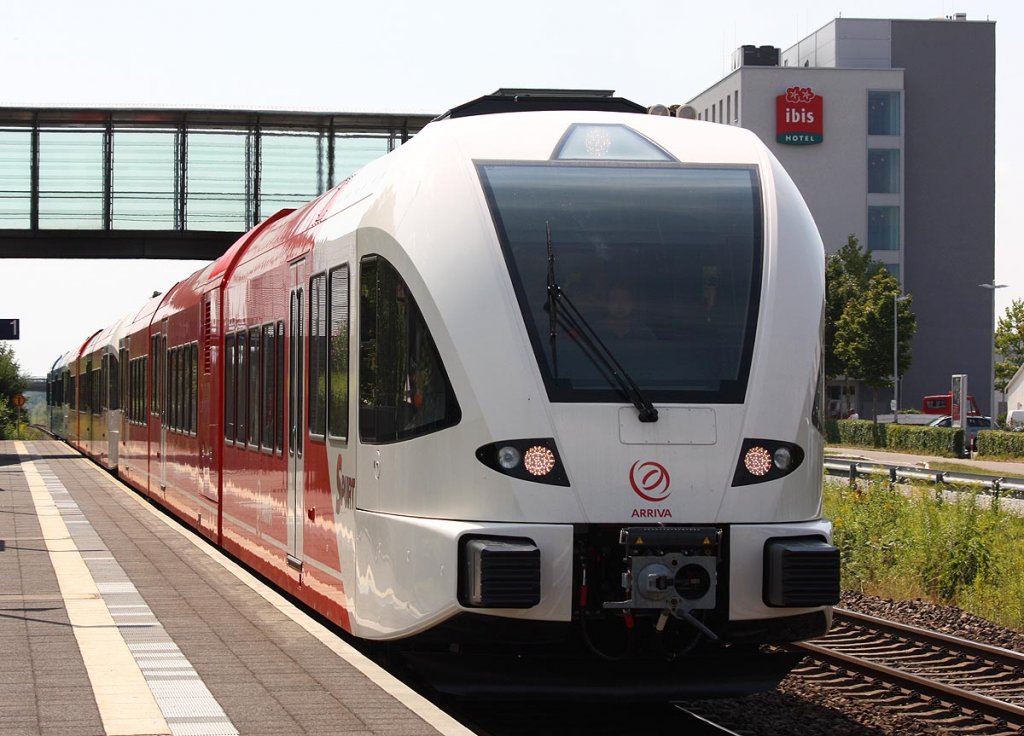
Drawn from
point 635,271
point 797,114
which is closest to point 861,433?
point 797,114

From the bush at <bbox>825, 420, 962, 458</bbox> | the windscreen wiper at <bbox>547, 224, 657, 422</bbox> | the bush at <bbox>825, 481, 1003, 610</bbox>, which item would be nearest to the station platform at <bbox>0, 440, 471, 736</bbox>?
the windscreen wiper at <bbox>547, 224, 657, 422</bbox>

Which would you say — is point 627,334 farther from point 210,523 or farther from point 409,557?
point 210,523

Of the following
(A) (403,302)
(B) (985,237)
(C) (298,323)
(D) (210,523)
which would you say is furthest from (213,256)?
(B) (985,237)

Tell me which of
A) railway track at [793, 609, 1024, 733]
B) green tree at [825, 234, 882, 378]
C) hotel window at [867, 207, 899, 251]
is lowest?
railway track at [793, 609, 1024, 733]

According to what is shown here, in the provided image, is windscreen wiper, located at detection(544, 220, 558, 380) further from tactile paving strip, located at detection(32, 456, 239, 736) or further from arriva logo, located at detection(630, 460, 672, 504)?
tactile paving strip, located at detection(32, 456, 239, 736)

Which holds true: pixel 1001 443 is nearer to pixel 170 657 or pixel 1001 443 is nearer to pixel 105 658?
pixel 170 657

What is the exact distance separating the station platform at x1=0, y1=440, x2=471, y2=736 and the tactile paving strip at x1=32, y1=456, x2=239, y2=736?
0.03ft

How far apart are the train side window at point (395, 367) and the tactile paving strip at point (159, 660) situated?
1652 millimetres

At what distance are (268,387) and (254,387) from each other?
909 millimetres

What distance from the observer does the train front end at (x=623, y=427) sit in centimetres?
794

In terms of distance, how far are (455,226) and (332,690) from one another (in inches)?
97.5

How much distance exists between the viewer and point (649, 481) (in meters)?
8.02

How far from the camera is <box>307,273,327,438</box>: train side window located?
34.2ft

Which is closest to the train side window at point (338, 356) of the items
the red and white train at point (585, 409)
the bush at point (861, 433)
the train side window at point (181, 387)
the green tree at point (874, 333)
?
the red and white train at point (585, 409)
